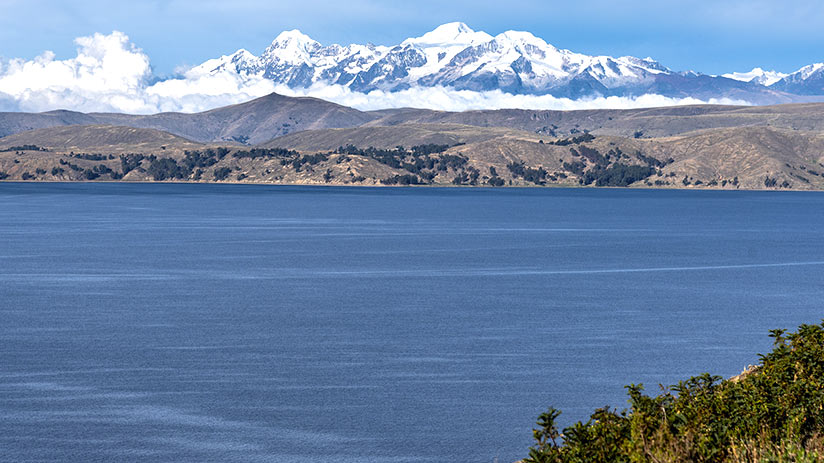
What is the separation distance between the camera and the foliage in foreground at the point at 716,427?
83.2 ft

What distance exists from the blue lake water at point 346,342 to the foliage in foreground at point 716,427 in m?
14.3

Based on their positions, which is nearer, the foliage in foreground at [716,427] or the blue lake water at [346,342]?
the foliage in foreground at [716,427]

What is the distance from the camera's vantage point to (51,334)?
6812cm

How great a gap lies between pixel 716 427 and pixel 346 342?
136 feet

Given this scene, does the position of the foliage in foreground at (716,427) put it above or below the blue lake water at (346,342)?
above

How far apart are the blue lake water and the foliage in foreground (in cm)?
1433

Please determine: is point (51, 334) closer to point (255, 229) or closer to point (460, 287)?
point (460, 287)

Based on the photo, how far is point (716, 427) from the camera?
2769cm

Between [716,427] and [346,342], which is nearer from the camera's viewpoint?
[716,427]

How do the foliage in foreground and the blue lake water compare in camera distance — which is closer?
the foliage in foreground

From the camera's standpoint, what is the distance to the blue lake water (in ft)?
149

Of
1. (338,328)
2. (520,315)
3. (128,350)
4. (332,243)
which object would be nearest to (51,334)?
(128,350)

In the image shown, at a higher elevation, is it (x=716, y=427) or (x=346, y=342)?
(x=716, y=427)

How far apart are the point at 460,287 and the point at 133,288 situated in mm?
30897
